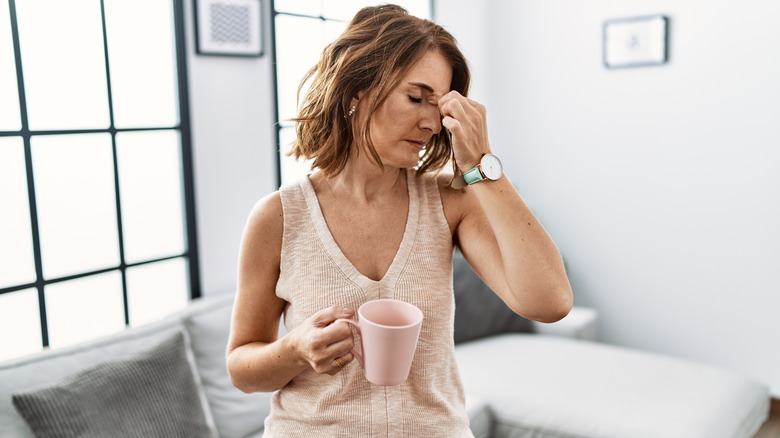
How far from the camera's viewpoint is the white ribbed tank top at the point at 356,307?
1063 millimetres

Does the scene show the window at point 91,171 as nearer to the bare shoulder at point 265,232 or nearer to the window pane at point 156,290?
the window pane at point 156,290

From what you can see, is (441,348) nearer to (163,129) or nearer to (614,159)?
(163,129)

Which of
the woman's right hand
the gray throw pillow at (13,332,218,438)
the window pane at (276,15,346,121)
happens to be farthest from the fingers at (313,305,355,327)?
the window pane at (276,15,346,121)

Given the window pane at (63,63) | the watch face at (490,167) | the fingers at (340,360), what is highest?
the window pane at (63,63)

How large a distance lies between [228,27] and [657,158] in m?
2.10

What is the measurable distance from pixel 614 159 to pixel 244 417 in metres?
2.25

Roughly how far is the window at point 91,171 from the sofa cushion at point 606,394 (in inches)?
47.6

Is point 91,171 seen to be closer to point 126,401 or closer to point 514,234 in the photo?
point 126,401

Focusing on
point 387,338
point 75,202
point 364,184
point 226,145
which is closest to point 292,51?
point 226,145

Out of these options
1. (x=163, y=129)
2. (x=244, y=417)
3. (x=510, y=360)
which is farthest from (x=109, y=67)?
(x=510, y=360)

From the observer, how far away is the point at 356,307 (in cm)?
108

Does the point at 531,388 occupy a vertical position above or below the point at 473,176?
below

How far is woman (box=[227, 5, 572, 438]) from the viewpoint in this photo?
104cm

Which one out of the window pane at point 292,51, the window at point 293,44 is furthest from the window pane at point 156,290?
the window pane at point 292,51
